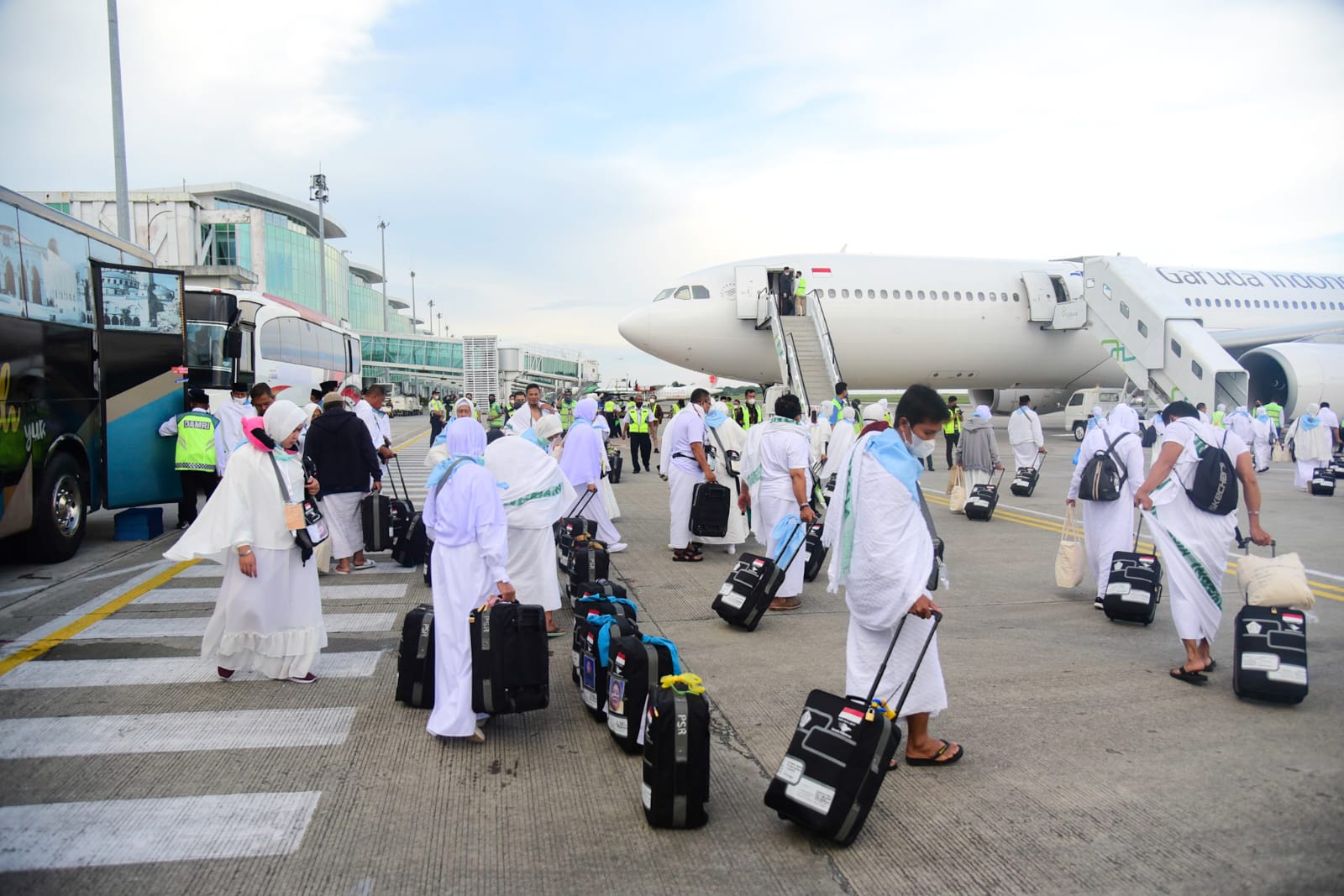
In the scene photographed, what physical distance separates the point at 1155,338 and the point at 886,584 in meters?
21.5

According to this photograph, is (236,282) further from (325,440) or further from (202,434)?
(325,440)

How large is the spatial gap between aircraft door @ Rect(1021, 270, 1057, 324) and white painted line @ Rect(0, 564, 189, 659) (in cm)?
2273

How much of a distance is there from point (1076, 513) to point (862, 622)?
10.7 m

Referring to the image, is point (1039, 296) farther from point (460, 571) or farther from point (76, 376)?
point (460, 571)

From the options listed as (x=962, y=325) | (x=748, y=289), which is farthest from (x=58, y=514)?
(x=962, y=325)

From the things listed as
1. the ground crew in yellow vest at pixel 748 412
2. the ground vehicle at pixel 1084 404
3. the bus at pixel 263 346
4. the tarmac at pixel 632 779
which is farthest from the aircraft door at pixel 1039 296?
the tarmac at pixel 632 779

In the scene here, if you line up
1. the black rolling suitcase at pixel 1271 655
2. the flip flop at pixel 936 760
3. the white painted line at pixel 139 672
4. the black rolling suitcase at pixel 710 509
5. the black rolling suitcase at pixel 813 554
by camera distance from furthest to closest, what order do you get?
the black rolling suitcase at pixel 710 509 → the black rolling suitcase at pixel 813 554 → the white painted line at pixel 139 672 → the black rolling suitcase at pixel 1271 655 → the flip flop at pixel 936 760

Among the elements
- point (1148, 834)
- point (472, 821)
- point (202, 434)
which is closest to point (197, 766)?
point (472, 821)

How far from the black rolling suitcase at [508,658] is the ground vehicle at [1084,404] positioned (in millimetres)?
24085

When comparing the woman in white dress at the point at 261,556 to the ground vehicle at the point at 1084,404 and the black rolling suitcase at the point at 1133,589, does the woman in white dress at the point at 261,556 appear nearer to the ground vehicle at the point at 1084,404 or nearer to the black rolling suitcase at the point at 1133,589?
the black rolling suitcase at the point at 1133,589

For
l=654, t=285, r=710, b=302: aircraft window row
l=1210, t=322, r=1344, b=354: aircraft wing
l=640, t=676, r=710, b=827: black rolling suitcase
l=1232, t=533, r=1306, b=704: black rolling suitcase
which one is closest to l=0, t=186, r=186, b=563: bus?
l=640, t=676, r=710, b=827: black rolling suitcase

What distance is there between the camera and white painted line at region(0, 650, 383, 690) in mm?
5211

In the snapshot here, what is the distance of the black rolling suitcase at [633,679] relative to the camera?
4.14 meters

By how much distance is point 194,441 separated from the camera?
10094mm
